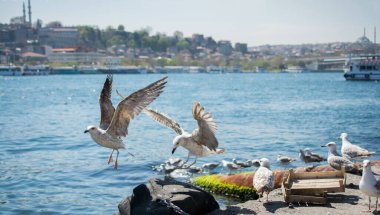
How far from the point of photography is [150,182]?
29.5 ft

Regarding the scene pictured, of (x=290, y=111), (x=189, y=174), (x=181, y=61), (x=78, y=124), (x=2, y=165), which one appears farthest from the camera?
(x=181, y=61)

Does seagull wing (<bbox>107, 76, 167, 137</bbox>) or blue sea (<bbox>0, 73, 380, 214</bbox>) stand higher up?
seagull wing (<bbox>107, 76, 167, 137</bbox>)

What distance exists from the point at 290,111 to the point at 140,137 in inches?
600

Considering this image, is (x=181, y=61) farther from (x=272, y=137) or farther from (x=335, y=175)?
(x=335, y=175)

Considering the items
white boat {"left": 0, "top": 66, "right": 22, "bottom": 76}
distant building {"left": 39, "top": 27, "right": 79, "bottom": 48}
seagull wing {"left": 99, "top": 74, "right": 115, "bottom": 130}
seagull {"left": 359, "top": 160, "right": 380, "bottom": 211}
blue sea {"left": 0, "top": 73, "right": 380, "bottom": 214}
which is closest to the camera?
seagull {"left": 359, "top": 160, "right": 380, "bottom": 211}

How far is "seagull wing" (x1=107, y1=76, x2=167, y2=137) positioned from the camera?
28.3 feet

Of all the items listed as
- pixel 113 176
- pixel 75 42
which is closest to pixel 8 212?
pixel 113 176

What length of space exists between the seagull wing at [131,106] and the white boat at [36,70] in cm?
13268

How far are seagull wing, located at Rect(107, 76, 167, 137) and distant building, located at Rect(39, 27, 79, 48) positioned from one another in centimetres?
18739

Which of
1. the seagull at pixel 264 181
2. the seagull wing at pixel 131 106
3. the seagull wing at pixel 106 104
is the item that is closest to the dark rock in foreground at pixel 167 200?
the seagull at pixel 264 181

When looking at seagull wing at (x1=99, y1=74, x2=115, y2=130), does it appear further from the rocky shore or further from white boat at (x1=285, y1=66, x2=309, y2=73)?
white boat at (x1=285, y1=66, x2=309, y2=73)

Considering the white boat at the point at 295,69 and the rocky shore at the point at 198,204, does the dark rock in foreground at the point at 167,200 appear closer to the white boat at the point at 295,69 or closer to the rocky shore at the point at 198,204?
the rocky shore at the point at 198,204

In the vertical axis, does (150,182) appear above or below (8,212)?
above

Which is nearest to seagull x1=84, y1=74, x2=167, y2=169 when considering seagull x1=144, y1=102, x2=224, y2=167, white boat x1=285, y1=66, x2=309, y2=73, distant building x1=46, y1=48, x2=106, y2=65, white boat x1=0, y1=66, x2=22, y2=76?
seagull x1=144, y1=102, x2=224, y2=167
